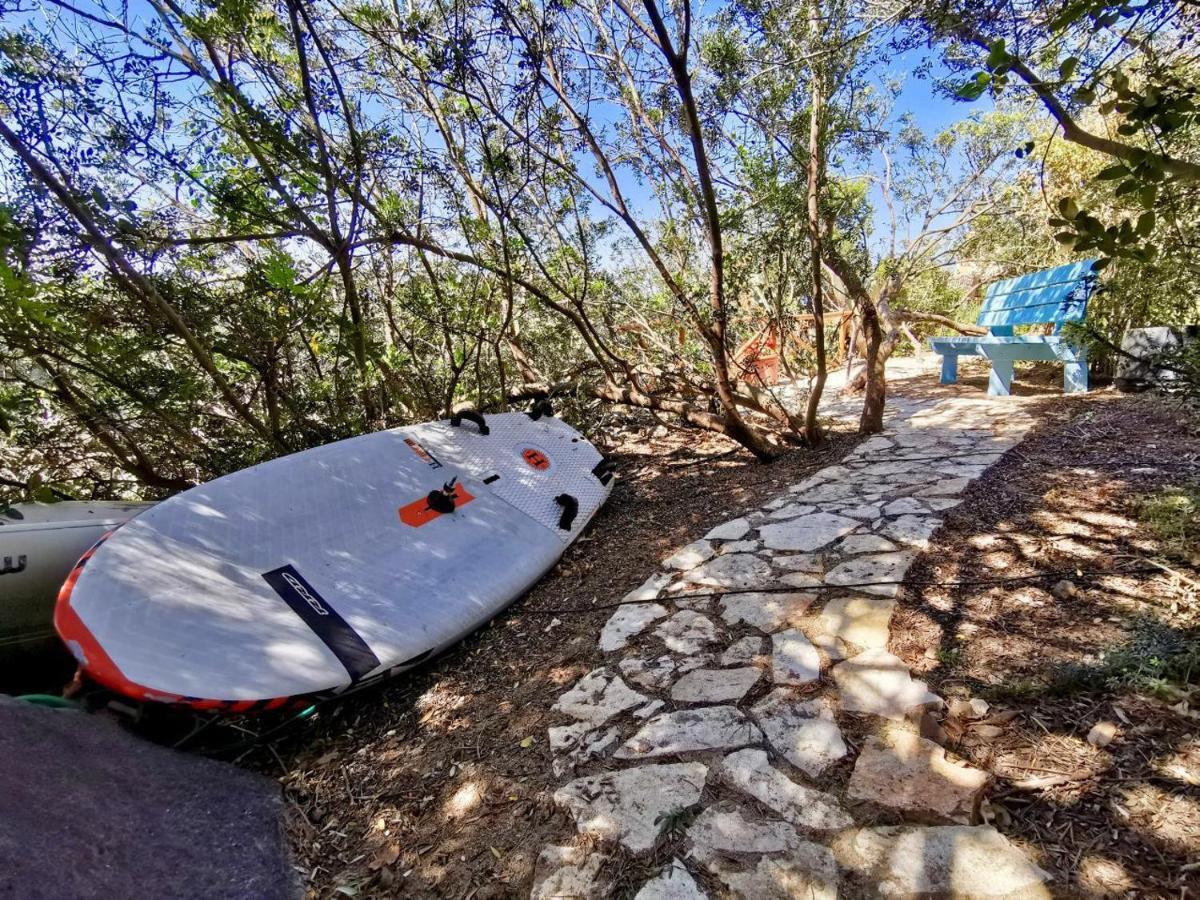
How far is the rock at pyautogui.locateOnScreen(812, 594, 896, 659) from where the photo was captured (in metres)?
1.70

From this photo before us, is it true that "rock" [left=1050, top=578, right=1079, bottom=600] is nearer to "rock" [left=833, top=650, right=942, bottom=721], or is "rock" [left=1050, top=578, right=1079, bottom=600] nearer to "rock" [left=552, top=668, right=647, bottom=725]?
"rock" [left=833, top=650, right=942, bottom=721]

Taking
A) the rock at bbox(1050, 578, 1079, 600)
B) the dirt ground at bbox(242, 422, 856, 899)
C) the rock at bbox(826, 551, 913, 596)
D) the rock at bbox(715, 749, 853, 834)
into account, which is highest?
the rock at bbox(1050, 578, 1079, 600)

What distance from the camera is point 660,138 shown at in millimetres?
4328

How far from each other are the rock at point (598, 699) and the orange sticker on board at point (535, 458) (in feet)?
5.36

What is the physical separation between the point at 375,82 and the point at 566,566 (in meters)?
3.41

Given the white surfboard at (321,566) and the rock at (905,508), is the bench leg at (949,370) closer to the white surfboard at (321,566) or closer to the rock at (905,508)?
the rock at (905,508)

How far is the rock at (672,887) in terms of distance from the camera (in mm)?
1066

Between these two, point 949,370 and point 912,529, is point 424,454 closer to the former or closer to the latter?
point 912,529

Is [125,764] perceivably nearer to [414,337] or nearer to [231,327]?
[231,327]

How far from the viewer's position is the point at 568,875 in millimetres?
1159

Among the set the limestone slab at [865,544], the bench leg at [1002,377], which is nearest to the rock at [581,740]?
the limestone slab at [865,544]

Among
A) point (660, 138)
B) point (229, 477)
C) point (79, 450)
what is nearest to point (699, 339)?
point (660, 138)

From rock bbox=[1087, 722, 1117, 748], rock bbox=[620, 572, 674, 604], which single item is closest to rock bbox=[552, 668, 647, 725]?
rock bbox=[620, 572, 674, 604]

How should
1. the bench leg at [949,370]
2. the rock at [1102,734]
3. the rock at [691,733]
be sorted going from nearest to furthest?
the rock at [1102,734], the rock at [691,733], the bench leg at [949,370]
